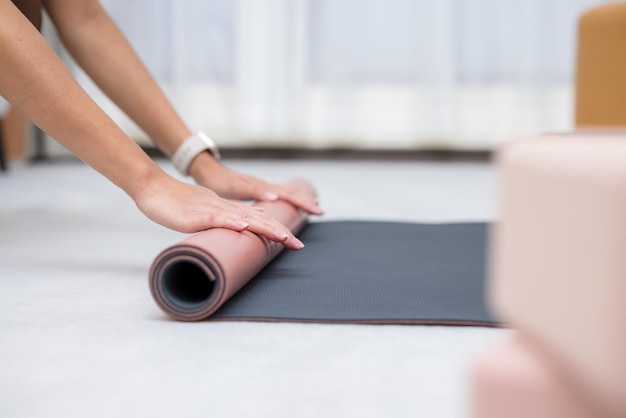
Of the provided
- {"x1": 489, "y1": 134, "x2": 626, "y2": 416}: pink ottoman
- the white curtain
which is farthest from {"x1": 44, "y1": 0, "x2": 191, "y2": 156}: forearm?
the white curtain

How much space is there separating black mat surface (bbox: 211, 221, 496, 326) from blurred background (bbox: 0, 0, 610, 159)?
262 cm

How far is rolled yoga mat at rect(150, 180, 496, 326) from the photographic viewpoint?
113 centimetres

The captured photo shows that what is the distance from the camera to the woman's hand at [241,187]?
181 centimetres

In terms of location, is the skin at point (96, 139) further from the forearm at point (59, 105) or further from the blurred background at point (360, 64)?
the blurred background at point (360, 64)

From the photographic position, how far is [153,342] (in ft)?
3.46

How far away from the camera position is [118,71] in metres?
2.00

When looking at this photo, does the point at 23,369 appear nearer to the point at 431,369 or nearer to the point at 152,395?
the point at 152,395

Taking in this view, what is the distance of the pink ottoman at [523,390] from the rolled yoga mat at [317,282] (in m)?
0.58

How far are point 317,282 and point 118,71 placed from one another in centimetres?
98

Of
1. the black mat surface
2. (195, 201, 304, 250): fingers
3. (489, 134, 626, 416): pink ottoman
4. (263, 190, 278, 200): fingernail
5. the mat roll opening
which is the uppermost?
(489, 134, 626, 416): pink ottoman

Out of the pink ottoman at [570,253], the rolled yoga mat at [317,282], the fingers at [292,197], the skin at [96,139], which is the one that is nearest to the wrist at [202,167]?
the fingers at [292,197]

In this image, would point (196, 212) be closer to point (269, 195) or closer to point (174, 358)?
point (174, 358)

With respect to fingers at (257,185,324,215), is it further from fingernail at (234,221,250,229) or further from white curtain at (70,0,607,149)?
white curtain at (70,0,607,149)

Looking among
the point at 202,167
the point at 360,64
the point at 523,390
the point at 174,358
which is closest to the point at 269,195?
the point at 202,167
